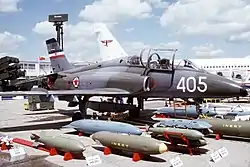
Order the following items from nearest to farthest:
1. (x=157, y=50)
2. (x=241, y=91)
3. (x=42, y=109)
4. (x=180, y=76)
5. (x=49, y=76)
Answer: (x=241, y=91)
(x=180, y=76)
(x=157, y=50)
(x=49, y=76)
(x=42, y=109)

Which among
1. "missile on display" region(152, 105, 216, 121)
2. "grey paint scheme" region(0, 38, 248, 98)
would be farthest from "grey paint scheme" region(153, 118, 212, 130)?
"missile on display" region(152, 105, 216, 121)

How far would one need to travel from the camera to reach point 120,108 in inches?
562

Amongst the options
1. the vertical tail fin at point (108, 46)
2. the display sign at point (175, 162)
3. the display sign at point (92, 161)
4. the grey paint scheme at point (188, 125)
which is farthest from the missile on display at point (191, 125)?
the vertical tail fin at point (108, 46)

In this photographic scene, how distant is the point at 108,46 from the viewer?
36.0m

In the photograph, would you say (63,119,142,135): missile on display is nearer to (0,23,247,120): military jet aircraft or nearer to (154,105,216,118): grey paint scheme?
(0,23,247,120): military jet aircraft

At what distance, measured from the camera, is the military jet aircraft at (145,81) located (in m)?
11.5

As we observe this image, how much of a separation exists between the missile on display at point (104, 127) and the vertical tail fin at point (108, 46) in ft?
80.8

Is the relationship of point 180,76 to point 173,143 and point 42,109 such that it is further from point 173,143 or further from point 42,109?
point 42,109

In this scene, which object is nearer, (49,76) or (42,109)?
(49,76)

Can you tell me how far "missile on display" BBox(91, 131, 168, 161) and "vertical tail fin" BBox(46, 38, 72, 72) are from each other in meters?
10.5

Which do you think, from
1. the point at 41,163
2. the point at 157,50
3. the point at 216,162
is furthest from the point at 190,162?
the point at 157,50

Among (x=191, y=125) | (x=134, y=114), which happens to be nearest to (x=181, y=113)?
(x=134, y=114)

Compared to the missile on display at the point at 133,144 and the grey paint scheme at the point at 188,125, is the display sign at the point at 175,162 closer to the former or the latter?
the missile on display at the point at 133,144

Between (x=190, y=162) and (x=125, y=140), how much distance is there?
182 centimetres
